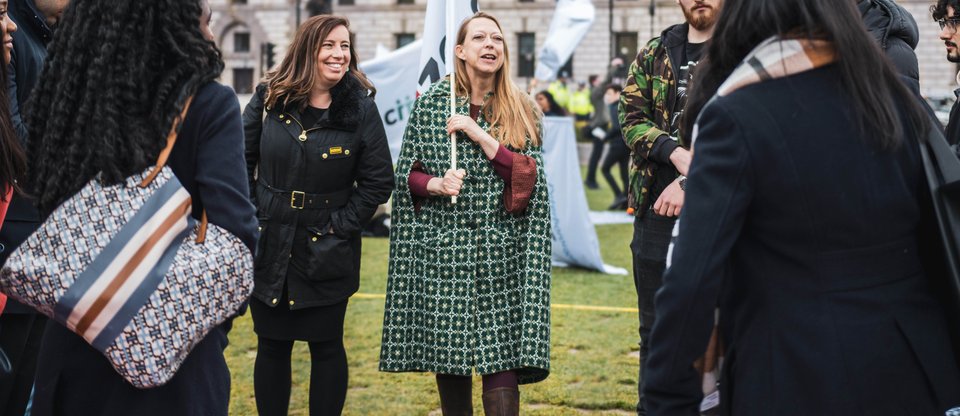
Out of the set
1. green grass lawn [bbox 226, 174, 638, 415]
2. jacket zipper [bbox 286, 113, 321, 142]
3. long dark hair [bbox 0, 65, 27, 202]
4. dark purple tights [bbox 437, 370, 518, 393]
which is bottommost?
green grass lawn [bbox 226, 174, 638, 415]

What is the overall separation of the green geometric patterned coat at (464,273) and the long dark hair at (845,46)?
2.47 meters

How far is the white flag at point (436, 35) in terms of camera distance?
5.54 m

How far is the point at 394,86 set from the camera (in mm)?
11047

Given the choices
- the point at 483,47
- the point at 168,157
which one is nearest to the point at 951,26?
the point at 483,47

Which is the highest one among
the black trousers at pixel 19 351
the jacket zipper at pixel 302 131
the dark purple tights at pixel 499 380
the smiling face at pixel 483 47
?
the smiling face at pixel 483 47

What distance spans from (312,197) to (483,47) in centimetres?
104

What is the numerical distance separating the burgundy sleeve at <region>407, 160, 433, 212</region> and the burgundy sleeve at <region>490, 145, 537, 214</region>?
0.32 metres

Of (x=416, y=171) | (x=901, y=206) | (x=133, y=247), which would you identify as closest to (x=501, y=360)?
(x=416, y=171)

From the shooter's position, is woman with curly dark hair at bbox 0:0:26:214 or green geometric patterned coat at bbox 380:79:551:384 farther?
green geometric patterned coat at bbox 380:79:551:384

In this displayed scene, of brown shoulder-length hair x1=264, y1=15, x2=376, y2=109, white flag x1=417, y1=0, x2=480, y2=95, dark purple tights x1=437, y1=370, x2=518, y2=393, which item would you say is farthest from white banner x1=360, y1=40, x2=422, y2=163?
dark purple tights x1=437, y1=370, x2=518, y2=393

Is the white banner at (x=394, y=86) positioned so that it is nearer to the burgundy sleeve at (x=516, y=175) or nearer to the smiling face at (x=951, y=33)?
the burgundy sleeve at (x=516, y=175)

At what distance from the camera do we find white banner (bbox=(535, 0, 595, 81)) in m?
14.9

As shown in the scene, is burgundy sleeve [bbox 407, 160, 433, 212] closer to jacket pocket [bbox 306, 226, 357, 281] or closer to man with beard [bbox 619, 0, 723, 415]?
jacket pocket [bbox 306, 226, 357, 281]

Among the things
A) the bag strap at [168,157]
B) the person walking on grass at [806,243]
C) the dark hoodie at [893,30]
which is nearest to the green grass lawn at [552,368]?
the dark hoodie at [893,30]
